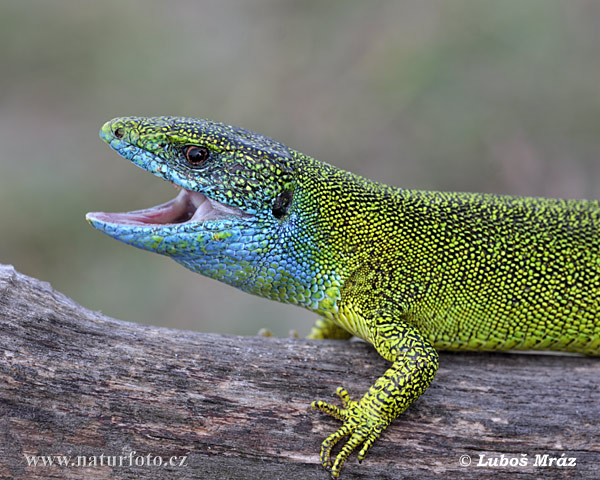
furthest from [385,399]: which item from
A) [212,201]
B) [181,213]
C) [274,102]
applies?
[274,102]

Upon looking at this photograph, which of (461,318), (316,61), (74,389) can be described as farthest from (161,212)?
(316,61)

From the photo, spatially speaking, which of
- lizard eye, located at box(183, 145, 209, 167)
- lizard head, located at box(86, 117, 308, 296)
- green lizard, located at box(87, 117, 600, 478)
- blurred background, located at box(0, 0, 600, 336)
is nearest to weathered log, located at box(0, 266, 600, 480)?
green lizard, located at box(87, 117, 600, 478)

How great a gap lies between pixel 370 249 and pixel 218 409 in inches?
64.6

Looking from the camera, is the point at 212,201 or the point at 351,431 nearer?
the point at 351,431

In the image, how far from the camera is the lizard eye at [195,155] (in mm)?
4324

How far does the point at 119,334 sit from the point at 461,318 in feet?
8.45

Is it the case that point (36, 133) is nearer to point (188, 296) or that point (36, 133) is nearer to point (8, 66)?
point (8, 66)

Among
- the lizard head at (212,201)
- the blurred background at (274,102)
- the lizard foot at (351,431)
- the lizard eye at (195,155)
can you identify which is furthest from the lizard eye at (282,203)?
the blurred background at (274,102)

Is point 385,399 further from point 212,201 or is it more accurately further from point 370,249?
point 212,201

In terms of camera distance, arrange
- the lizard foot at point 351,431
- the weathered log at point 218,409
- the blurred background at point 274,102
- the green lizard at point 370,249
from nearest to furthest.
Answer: the weathered log at point 218,409 < the lizard foot at point 351,431 < the green lizard at point 370,249 < the blurred background at point 274,102

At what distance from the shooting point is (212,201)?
437cm

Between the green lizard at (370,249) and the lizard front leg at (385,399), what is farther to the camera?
the green lizard at (370,249)

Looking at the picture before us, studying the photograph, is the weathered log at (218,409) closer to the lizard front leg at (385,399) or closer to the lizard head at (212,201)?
the lizard front leg at (385,399)

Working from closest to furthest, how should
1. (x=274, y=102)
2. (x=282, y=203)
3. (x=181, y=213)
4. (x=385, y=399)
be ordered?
(x=385, y=399), (x=282, y=203), (x=181, y=213), (x=274, y=102)
